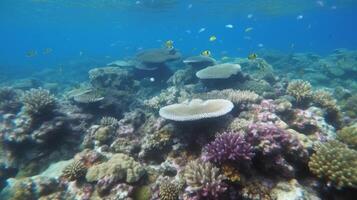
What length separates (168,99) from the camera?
1229 centimetres

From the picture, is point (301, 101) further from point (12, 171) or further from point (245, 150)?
point (12, 171)

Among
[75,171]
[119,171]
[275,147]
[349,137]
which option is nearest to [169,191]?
[119,171]

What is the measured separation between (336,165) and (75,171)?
6148 millimetres

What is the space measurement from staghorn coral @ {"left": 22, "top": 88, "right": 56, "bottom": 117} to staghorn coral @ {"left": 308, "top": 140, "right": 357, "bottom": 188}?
8368 millimetres

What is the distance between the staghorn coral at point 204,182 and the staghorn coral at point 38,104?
6325 mm

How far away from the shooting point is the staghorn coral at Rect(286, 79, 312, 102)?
33.4 feet

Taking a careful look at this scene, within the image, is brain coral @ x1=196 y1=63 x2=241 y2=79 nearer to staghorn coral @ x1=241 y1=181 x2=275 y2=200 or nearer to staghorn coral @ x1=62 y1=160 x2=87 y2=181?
staghorn coral @ x1=62 y1=160 x2=87 y2=181

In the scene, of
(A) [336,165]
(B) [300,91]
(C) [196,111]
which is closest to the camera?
(A) [336,165]

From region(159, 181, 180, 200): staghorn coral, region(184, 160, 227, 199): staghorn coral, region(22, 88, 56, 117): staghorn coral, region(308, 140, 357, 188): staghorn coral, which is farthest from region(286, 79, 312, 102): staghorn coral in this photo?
region(22, 88, 56, 117): staghorn coral

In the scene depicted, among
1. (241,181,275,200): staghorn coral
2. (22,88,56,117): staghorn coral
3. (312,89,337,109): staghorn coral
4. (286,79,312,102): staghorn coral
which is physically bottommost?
(312,89,337,109): staghorn coral

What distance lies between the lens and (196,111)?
7.26 meters

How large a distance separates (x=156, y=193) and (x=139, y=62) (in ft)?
42.4

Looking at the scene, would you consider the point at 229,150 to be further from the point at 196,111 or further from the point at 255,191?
the point at 196,111

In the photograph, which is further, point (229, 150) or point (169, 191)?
point (169, 191)
